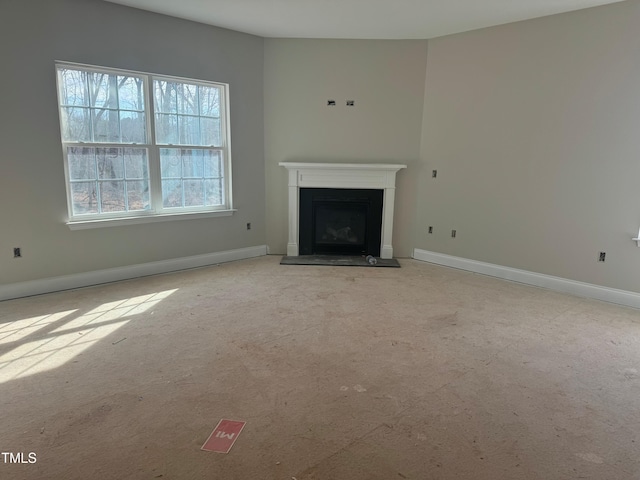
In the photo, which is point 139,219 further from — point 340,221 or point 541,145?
point 541,145

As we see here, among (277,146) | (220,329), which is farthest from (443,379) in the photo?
(277,146)

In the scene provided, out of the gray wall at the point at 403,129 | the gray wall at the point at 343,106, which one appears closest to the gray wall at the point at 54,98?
the gray wall at the point at 403,129

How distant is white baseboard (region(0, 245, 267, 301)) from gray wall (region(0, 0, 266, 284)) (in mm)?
64

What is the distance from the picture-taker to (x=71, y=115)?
156 inches

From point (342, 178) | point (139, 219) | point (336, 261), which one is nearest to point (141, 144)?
point (139, 219)

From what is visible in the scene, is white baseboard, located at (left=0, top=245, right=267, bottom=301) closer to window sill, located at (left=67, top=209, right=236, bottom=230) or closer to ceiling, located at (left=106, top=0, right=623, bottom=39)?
window sill, located at (left=67, top=209, right=236, bottom=230)

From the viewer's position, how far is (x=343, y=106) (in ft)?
17.5

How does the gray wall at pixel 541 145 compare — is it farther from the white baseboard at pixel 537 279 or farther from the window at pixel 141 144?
the window at pixel 141 144

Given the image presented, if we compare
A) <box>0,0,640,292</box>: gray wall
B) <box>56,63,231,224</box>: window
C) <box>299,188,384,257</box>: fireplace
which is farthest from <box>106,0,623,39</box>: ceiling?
<box>299,188,384,257</box>: fireplace

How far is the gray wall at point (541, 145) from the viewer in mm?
3906

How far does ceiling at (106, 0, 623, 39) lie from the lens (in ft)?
12.6

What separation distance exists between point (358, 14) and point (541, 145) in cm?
244

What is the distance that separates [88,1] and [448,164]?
4347 mm

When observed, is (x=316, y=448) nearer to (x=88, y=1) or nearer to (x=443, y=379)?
(x=443, y=379)
